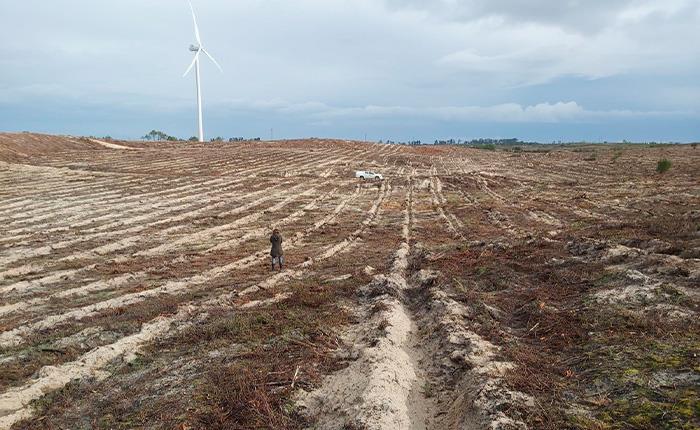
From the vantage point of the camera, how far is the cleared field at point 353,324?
5.68 m

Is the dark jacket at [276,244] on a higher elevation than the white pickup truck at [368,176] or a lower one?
A: higher

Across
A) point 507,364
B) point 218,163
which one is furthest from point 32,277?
point 218,163

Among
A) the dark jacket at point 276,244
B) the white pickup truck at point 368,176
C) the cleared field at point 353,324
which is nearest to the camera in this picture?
the cleared field at point 353,324

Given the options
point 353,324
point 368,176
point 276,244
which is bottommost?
point 368,176

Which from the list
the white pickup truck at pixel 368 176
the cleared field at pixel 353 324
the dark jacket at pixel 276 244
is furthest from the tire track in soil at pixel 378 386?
the white pickup truck at pixel 368 176

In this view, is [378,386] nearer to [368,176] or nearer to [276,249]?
[276,249]

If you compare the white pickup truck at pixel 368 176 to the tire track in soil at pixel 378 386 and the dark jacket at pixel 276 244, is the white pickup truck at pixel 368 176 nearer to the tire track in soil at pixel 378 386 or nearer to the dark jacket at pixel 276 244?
the dark jacket at pixel 276 244

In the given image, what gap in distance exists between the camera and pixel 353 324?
8.65 m

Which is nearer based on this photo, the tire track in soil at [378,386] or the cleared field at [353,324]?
the tire track in soil at [378,386]

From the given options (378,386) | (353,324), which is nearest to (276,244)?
(353,324)

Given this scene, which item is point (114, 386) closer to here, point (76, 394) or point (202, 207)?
point (76, 394)

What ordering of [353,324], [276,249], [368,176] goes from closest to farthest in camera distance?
1. [353,324]
2. [276,249]
3. [368,176]

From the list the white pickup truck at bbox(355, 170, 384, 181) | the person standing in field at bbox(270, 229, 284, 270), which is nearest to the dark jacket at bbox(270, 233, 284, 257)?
the person standing in field at bbox(270, 229, 284, 270)

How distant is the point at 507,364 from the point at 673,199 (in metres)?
20.9
